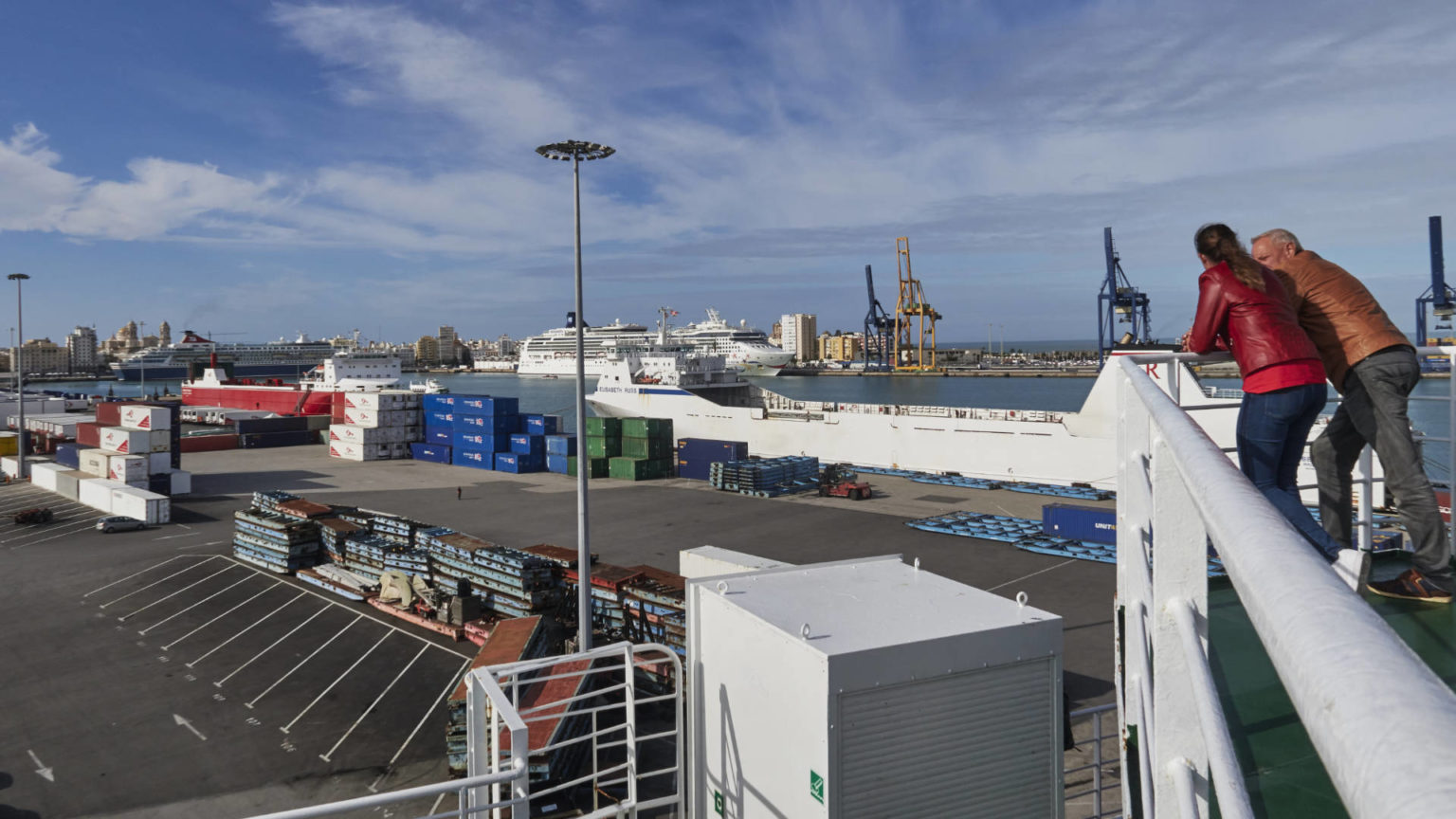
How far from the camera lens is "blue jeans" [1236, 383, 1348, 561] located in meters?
3.16

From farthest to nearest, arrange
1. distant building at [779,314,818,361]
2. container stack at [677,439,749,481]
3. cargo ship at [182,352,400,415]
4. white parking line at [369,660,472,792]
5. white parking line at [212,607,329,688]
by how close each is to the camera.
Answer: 1. distant building at [779,314,818,361]
2. cargo ship at [182,352,400,415]
3. container stack at [677,439,749,481]
4. white parking line at [212,607,329,688]
5. white parking line at [369,660,472,792]

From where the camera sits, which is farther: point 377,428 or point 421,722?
point 377,428

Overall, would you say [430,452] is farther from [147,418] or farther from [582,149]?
[582,149]

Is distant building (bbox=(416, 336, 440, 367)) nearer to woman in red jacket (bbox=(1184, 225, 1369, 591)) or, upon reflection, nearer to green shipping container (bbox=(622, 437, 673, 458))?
green shipping container (bbox=(622, 437, 673, 458))

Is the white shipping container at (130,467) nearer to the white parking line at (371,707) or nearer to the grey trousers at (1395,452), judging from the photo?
the white parking line at (371,707)

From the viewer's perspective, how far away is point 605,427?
32219 millimetres

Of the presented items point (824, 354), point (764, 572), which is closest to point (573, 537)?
point (764, 572)

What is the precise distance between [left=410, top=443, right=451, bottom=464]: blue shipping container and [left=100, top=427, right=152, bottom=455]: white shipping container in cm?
1137

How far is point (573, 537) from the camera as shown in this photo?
2170cm

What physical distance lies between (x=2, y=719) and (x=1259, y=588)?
567 inches

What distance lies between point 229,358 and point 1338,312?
109612 millimetres

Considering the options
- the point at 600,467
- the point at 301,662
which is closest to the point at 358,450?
the point at 600,467

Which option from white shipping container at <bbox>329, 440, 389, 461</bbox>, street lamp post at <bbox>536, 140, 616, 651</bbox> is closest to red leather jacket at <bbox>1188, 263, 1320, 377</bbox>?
street lamp post at <bbox>536, 140, 616, 651</bbox>

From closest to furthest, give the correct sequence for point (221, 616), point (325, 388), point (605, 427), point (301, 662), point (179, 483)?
point (301, 662)
point (221, 616)
point (179, 483)
point (605, 427)
point (325, 388)
